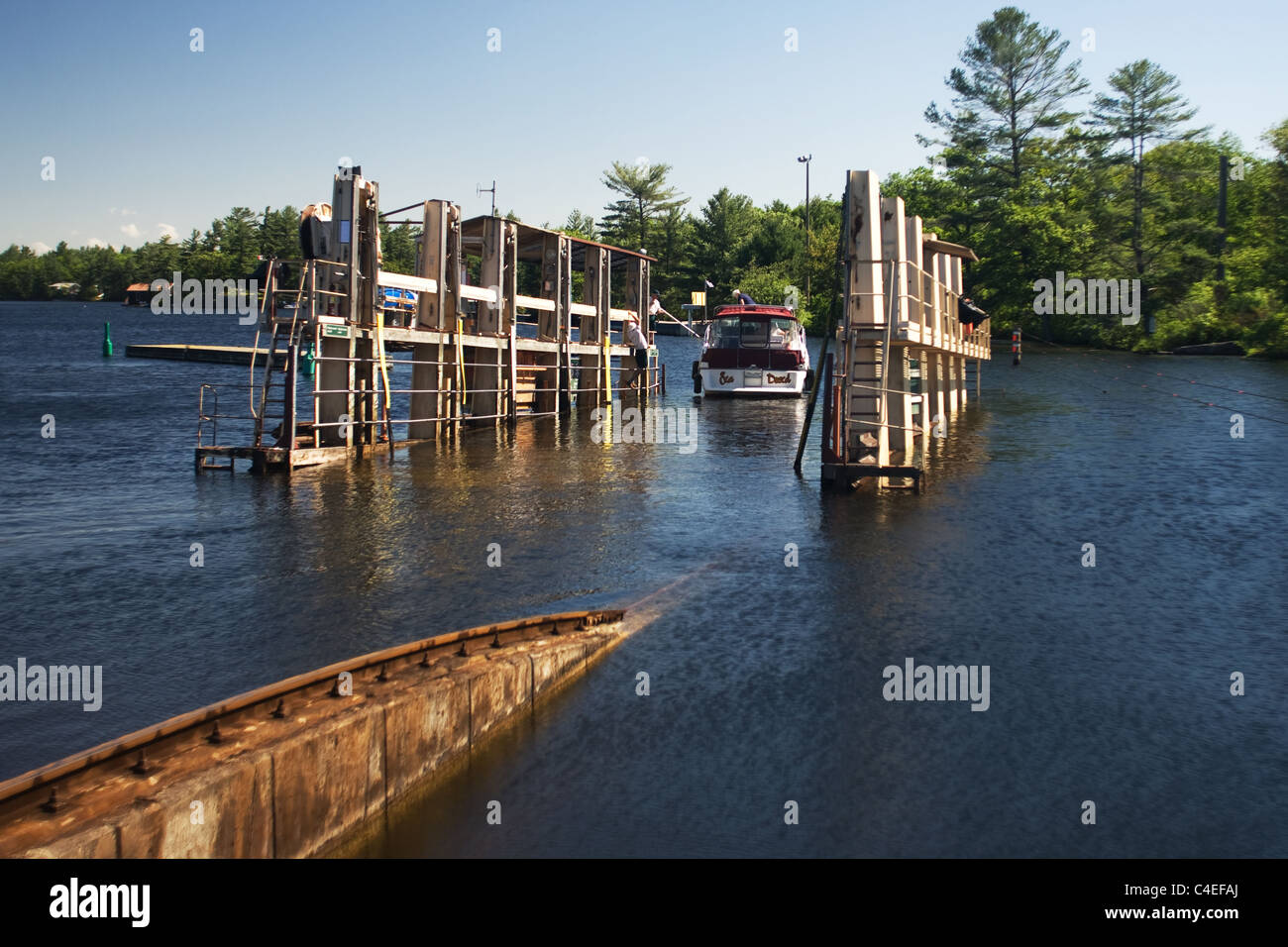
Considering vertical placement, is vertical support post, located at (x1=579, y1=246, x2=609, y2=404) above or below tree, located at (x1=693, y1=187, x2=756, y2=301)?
below

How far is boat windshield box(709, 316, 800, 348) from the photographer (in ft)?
Result: 121

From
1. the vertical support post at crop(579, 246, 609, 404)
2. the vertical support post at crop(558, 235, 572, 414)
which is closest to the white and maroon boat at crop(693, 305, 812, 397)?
the vertical support post at crop(579, 246, 609, 404)

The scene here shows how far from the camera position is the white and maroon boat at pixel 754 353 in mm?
36594

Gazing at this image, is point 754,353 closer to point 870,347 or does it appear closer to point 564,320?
point 564,320

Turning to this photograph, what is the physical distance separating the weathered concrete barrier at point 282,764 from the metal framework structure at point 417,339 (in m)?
11.6

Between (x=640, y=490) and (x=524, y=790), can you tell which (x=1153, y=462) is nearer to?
(x=640, y=490)

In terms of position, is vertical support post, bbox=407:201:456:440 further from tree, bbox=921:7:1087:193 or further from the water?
tree, bbox=921:7:1087:193

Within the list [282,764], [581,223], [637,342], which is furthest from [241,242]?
[282,764]

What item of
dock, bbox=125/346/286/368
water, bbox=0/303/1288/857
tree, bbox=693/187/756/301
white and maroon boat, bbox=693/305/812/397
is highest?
tree, bbox=693/187/756/301

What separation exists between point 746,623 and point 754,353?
86.9ft

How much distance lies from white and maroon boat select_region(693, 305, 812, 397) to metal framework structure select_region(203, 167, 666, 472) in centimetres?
357

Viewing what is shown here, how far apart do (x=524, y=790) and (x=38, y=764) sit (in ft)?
Answer: 10.2
